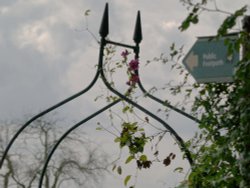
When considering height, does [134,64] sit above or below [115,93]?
above

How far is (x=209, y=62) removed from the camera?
8.09 ft

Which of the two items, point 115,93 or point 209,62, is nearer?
point 209,62

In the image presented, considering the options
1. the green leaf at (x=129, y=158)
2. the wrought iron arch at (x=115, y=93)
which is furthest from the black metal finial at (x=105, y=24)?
the green leaf at (x=129, y=158)

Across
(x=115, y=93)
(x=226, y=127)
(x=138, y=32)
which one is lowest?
(x=226, y=127)

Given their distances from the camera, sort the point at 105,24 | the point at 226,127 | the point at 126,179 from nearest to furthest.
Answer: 1. the point at 226,127
2. the point at 126,179
3. the point at 105,24

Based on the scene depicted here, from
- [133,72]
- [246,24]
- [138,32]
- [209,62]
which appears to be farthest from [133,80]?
[246,24]

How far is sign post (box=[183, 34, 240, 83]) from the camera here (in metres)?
2.41

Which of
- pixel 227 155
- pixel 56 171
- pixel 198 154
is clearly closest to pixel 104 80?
pixel 198 154

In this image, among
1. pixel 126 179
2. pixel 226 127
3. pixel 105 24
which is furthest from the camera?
pixel 105 24

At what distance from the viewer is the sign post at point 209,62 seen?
2412 mm

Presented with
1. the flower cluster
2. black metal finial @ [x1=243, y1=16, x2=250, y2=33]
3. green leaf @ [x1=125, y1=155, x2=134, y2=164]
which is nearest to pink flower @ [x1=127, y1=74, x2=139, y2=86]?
the flower cluster

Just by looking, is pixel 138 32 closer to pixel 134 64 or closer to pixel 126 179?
pixel 134 64

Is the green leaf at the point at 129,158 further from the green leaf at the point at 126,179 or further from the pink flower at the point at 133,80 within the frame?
the pink flower at the point at 133,80

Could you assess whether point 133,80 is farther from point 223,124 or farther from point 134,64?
point 223,124
